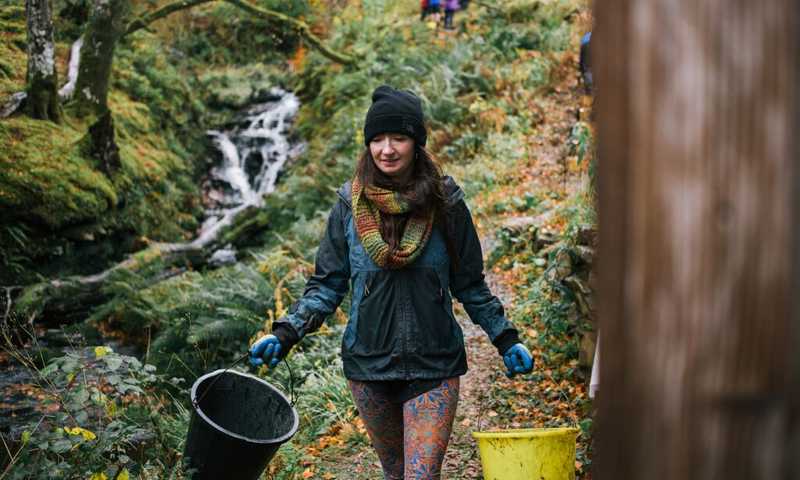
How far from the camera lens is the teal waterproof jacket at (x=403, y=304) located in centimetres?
304

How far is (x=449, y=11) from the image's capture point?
18.1m

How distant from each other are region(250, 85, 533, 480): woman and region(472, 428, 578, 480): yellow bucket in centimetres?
22

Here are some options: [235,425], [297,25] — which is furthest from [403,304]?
[297,25]

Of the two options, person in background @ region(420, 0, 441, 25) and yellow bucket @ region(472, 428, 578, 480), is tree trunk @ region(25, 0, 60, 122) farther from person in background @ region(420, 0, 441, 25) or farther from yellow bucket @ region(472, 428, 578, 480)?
yellow bucket @ region(472, 428, 578, 480)

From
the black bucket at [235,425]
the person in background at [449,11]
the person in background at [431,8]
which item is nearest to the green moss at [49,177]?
the black bucket at [235,425]

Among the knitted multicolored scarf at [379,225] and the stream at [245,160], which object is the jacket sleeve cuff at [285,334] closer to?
the knitted multicolored scarf at [379,225]

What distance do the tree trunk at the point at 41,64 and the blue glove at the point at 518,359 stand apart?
10794 mm

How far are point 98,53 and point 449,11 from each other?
9.22 metres

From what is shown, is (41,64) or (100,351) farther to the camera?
(41,64)

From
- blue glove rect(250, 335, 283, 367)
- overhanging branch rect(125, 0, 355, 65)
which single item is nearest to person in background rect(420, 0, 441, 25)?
overhanging branch rect(125, 0, 355, 65)

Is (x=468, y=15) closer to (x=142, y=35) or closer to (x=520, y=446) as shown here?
(x=142, y=35)

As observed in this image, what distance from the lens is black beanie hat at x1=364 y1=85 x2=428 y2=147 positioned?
124 inches

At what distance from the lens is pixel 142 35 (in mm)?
18328

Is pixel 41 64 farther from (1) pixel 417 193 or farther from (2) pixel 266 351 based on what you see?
(1) pixel 417 193
